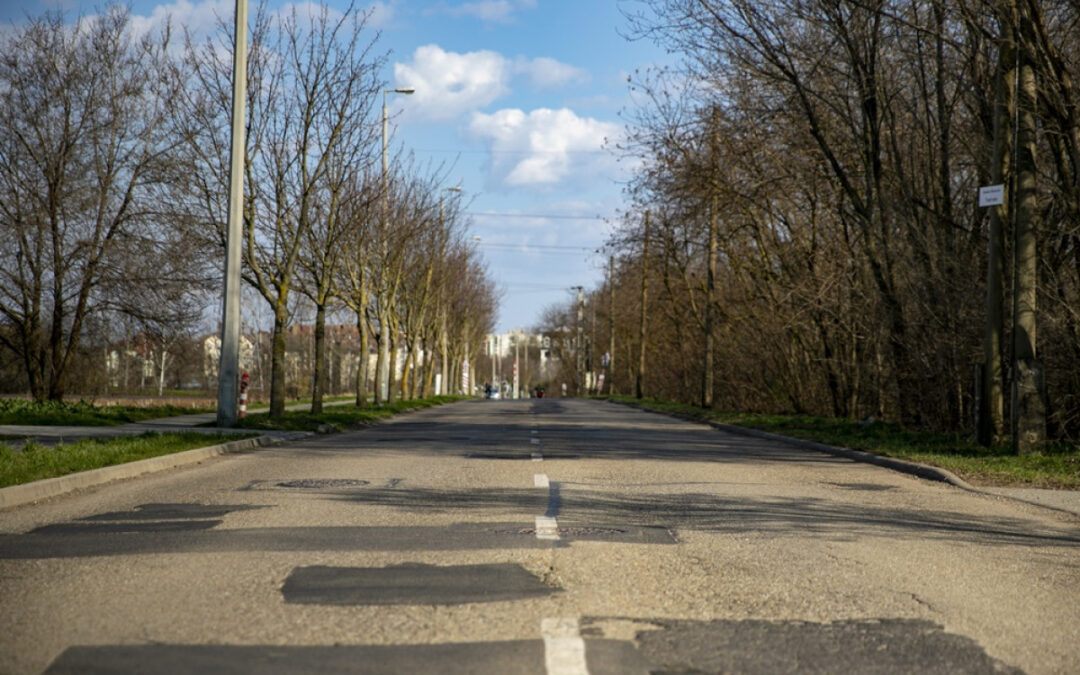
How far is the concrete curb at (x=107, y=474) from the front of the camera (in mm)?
10227

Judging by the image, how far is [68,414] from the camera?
2472cm

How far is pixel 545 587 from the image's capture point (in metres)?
6.32

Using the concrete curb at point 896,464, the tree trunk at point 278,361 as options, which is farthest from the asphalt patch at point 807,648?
the tree trunk at point 278,361

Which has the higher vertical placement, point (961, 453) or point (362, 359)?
point (362, 359)

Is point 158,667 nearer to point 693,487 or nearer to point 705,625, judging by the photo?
point 705,625

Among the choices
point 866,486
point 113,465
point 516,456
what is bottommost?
point 866,486

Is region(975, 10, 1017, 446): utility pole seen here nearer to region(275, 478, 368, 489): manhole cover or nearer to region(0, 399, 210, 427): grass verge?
region(275, 478, 368, 489): manhole cover

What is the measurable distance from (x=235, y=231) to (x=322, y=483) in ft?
31.6

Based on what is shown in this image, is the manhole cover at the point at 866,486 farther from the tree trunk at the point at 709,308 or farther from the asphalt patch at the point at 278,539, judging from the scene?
the tree trunk at the point at 709,308

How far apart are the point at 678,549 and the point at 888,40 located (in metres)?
16.5

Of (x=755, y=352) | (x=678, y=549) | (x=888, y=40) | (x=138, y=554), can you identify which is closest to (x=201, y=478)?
(x=138, y=554)

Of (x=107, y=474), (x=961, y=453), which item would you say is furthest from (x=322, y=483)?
(x=961, y=453)

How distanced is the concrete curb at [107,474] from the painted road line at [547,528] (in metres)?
4.90

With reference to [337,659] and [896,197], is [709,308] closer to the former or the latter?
[896,197]
